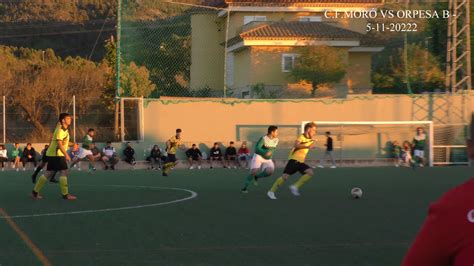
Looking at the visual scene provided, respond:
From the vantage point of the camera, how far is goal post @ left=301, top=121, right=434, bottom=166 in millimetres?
35125

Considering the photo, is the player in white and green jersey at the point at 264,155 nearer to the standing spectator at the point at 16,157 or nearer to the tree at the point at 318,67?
the standing spectator at the point at 16,157

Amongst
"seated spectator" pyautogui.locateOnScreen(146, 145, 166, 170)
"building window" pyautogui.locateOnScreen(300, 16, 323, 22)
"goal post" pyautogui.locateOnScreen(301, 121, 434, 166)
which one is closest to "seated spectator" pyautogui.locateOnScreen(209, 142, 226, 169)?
"seated spectator" pyautogui.locateOnScreen(146, 145, 166, 170)

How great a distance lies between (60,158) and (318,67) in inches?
988

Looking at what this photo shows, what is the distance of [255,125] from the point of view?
3525 cm

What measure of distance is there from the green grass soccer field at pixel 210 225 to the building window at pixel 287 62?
21.5m

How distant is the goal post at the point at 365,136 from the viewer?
35125 millimetres

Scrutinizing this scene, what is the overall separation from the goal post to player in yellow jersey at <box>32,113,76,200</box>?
19852 millimetres

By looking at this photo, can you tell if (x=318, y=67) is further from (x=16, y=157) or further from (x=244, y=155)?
(x=16, y=157)

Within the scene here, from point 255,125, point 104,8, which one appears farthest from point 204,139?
point 104,8

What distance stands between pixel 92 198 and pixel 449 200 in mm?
14639

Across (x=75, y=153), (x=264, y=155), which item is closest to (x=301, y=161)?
(x=264, y=155)

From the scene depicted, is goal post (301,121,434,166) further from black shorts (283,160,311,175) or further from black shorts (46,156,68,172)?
black shorts (46,156,68,172)

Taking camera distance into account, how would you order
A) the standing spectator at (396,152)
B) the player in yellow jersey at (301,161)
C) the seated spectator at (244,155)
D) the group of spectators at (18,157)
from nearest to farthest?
the player in yellow jersey at (301,161) → the group of spectators at (18,157) → the seated spectator at (244,155) → the standing spectator at (396,152)

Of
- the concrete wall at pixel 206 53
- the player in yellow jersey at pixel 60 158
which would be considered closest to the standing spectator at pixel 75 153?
the concrete wall at pixel 206 53
